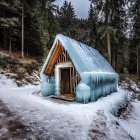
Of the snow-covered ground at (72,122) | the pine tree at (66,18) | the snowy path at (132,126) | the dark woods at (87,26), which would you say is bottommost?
the snowy path at (132,126)

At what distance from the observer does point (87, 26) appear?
34.5m

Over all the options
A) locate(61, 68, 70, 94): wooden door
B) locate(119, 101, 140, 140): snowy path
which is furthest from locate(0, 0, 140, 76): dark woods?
locate(119, 101, 140, 140): snowy path

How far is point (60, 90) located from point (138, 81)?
19897 millimetres

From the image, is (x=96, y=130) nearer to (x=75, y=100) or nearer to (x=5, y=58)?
(x=75, y=100)

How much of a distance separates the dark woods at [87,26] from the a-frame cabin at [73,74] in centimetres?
1179

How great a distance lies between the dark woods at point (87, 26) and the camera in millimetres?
28219

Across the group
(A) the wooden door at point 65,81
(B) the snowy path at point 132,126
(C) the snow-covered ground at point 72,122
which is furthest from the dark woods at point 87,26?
(C) the snow-covered ground at point 72,122

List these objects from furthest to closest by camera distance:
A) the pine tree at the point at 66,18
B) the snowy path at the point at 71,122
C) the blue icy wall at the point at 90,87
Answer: the pine tree at the point at 66,18
the blue icy wall at the point at 90,87
the snowy path at the point at 71,122

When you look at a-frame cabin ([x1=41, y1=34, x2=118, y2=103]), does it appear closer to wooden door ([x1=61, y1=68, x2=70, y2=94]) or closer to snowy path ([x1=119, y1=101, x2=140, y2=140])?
wooden door ([x1=61, y1=68, x2=70, y2=94])

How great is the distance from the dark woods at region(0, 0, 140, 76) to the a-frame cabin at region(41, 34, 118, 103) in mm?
11795

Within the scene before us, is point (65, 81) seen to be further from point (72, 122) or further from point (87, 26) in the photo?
point (87, 26)

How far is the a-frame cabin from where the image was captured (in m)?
12.4

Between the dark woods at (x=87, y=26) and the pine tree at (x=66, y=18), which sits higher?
the pine tree at (x=66, y=18)

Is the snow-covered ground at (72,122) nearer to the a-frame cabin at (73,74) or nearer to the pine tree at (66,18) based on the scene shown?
the a-frame cabin at (73,74)
